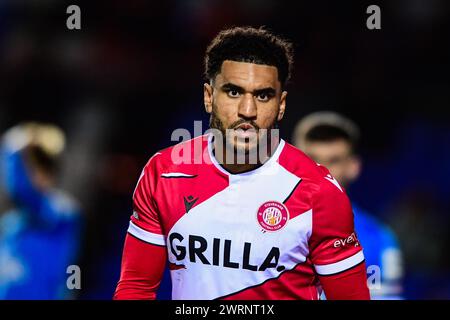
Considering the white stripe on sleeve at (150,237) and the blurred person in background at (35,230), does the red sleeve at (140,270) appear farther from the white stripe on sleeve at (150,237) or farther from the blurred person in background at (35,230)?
the blurred person in background at (35,230)

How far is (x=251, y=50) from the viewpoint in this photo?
3521 mm

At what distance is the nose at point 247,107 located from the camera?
11.2ft

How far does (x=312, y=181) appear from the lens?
3512 millimetres

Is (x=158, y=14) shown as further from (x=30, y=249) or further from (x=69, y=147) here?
(x=30, y=249)

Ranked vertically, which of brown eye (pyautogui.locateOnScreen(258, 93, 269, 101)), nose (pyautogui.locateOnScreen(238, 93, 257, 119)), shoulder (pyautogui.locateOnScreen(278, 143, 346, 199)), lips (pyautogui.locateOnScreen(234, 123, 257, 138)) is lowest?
shoulder (pyautogui.locateOnScreen(278, 143, 346, 199))

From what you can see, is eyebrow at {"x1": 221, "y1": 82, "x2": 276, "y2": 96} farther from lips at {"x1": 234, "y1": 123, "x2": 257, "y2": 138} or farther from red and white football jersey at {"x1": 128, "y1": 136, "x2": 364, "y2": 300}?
red and white football jersey at {"x1": 128, "y1": 136, "x2": 364, "y2": 300}

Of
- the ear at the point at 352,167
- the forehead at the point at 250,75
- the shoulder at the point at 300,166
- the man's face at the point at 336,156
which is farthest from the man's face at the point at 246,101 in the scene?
the ear at the point at 352,167

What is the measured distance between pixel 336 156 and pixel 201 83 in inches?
163

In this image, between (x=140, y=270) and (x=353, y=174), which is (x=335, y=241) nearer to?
(x=140, y=270)

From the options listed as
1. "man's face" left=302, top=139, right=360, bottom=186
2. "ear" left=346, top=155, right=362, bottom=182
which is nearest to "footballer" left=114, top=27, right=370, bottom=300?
"man's face" left=302, top=139, right=360, bottom=186

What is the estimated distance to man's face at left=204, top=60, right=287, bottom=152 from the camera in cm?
343

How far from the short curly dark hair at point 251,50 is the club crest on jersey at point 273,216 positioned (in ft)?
1.89

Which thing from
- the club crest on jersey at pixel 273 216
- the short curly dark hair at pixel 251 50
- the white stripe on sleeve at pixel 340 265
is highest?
the short curly dark hair at pixel 251 50
